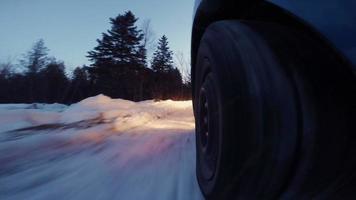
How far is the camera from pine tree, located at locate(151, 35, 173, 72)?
145ft

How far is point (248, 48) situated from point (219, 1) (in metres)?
0.39

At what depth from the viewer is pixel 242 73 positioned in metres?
1.13

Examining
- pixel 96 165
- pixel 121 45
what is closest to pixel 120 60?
pixel 121 45

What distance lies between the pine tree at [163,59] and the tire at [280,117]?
42.4 meters

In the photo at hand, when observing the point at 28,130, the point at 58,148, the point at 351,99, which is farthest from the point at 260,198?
the point at 28,130

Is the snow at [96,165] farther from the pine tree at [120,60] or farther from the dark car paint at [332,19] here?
the pine tree at [120,60]

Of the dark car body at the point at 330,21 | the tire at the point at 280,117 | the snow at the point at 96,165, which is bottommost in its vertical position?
the snow at the point at 96,165

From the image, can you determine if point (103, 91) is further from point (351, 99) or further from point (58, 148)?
point (351, 99)

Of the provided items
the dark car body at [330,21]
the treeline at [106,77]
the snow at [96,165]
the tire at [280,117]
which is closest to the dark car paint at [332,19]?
the dark car body at [330,21]

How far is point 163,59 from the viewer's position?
48156mm

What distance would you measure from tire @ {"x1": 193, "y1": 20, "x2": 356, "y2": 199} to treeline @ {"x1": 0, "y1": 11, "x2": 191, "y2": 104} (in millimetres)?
27108

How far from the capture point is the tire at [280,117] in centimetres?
94

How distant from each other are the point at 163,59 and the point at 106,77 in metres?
12.7

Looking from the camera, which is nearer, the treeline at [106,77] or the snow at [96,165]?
the snow at [96,165]
